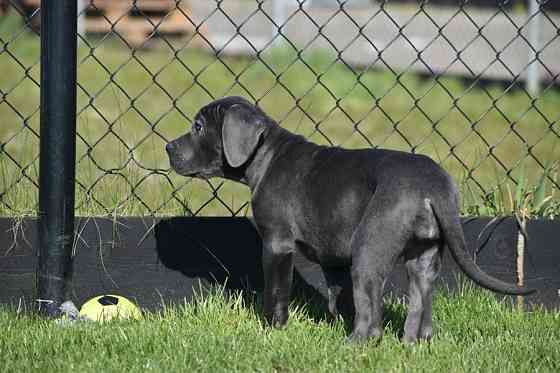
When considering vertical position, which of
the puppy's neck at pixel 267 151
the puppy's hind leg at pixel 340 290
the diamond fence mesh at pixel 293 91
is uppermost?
the diamond fence mesh at pixel 293 91

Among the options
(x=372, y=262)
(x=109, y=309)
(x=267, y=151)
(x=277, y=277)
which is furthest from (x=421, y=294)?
(x=109, y=309)

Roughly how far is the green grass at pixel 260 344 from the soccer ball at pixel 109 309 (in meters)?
0.08

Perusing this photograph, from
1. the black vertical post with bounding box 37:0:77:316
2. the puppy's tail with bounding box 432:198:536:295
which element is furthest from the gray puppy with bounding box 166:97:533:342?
the black vertical post with bounding box 37:0:77:316

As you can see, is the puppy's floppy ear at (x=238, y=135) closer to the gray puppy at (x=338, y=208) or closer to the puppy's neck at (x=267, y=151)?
the gray puppy at (x=338, y=208)

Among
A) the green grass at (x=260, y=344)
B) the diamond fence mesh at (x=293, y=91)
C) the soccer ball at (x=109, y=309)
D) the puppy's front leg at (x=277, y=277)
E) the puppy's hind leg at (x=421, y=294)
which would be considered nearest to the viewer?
the green grass at (x=260, y=344)

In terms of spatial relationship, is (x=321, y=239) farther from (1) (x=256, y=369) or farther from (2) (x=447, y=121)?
(2) (x=447, y=121)

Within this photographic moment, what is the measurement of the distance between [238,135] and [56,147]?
76 cm

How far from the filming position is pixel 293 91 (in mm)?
10578

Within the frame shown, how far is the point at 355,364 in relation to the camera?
3469 mm

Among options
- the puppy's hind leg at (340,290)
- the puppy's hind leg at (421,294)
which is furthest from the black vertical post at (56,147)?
the puppy's hind leg at (421,294)

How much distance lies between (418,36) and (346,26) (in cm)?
100

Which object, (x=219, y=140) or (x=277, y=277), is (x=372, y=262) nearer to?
(x=277, y=277)

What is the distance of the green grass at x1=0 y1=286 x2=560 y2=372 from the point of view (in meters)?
3.46

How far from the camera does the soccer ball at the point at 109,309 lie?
408cm
